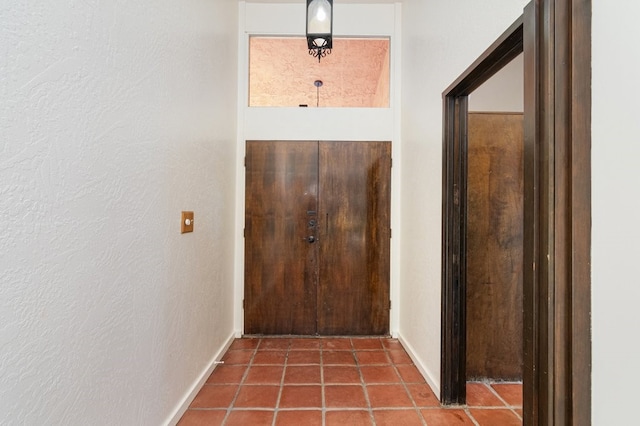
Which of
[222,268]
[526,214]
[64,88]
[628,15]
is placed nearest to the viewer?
[628,15]

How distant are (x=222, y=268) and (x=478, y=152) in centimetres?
212

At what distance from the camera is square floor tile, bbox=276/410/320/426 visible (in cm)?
178

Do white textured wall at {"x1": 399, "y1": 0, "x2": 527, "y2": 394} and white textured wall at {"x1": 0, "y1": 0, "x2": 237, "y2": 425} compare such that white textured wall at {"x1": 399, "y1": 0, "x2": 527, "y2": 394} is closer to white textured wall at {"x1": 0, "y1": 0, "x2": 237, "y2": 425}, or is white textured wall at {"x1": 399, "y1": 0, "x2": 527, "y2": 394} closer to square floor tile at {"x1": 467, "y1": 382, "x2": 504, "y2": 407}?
square floor tile at {"x1": 467, "y1": 382, "x2": 504, "y2": 407}

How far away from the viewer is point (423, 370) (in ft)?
7.48

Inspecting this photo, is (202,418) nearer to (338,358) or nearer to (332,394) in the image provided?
(332,394)

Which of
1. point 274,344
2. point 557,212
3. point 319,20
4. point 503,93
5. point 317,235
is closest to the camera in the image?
point 557,212

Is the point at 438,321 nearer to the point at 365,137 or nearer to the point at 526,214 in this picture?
the point at 526,214

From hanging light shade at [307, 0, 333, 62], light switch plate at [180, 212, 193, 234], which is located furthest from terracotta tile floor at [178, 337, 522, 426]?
hanging light shade at [307, 0, 333, 62]

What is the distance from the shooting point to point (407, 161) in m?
2.85

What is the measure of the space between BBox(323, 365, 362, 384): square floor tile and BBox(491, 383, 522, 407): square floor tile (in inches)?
35.4

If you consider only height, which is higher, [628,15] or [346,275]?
[628,15]

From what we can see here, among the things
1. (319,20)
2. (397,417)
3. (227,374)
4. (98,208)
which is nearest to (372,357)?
(397,417)

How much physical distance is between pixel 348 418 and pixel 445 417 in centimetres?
56

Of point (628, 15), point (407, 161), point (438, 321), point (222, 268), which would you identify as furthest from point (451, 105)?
point (222, 268)
